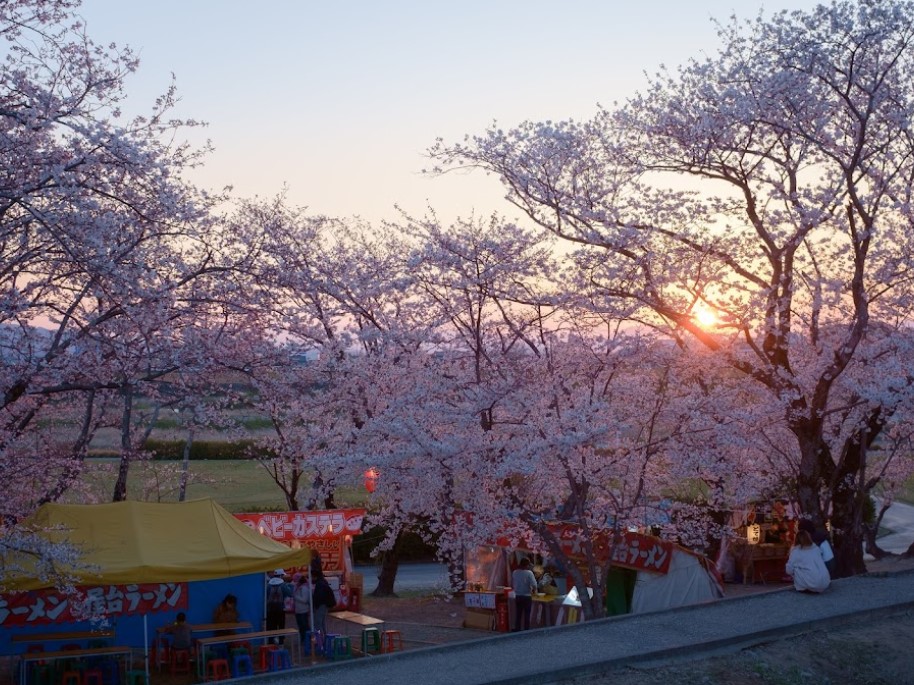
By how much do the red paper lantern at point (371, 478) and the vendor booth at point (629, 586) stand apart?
8.00 feet

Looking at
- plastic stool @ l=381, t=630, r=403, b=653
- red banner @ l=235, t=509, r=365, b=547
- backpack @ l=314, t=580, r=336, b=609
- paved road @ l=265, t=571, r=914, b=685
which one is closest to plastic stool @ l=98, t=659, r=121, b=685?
backpack @ l=314, t=580, r=336, b=609

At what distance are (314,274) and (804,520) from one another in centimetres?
900

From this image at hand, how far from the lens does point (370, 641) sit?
15.3 metres

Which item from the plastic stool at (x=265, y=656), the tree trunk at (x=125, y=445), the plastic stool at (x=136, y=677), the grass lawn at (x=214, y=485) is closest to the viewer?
the plastic stool at (x=136, y=677)

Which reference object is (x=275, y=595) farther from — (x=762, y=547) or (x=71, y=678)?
(x=762, y=547)

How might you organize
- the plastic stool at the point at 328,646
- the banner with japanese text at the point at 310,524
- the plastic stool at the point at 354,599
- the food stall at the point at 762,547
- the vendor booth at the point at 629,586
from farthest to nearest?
the food stall at the point at 762,547, the plastic stool at the point at 354,599, the banner with japanese text at the point at 310,524, the vendor booth at the point at 629,586, the plastic stool at the point at 328,646

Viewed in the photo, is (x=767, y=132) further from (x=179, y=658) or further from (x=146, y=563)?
(x=179, y=658)

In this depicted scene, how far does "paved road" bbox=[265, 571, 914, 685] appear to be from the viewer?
8.58m

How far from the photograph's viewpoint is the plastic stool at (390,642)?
1505cm

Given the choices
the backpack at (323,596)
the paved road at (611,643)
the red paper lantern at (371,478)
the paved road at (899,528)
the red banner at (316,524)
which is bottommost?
the paved road at (899,528)

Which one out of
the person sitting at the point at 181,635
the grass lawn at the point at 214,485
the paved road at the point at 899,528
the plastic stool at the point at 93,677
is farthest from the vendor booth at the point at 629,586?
the paved road at the point at 899,528

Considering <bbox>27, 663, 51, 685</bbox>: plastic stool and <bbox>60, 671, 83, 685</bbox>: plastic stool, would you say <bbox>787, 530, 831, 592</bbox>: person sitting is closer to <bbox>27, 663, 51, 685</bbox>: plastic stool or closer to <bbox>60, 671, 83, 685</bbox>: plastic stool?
<bbox>60, 671, 83, 685</bbox>: plastic stool

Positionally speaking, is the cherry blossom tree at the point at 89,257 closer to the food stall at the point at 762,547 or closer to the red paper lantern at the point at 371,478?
the red paper lantern at the point at 371,478

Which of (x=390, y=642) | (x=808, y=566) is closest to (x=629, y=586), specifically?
(x=390, y=642)
